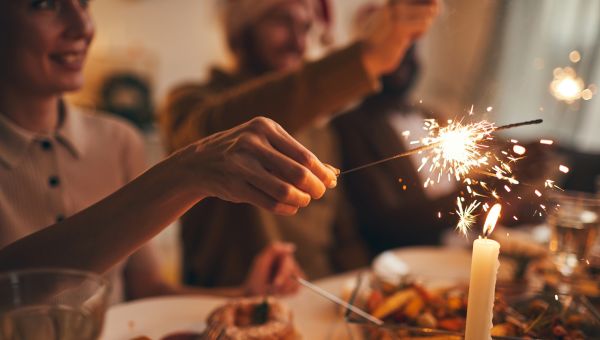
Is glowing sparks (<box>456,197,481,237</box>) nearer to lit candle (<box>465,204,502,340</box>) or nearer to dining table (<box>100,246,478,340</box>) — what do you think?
lit candle (<box>465,204,502,340</box>)

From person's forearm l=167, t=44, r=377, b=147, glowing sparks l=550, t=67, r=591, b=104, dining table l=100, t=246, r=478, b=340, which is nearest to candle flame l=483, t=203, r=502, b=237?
dining table l=100, t=246, r=478, b=340

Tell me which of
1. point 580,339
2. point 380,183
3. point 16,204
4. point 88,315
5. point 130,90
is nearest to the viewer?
point 88,315

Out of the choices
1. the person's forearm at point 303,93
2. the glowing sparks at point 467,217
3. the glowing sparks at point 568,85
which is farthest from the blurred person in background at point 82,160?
the glowing sparks at point 568,85

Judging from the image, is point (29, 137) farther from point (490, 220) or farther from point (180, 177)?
point (490, 220)

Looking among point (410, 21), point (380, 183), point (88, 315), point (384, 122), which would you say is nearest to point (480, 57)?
point (384, 122)

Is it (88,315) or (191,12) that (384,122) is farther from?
(191,12)

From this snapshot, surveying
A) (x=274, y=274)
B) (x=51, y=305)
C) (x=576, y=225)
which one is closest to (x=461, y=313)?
(x=576, y=225)

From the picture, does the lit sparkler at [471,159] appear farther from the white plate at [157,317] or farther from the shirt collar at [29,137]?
the shirt collar at [29,137]
